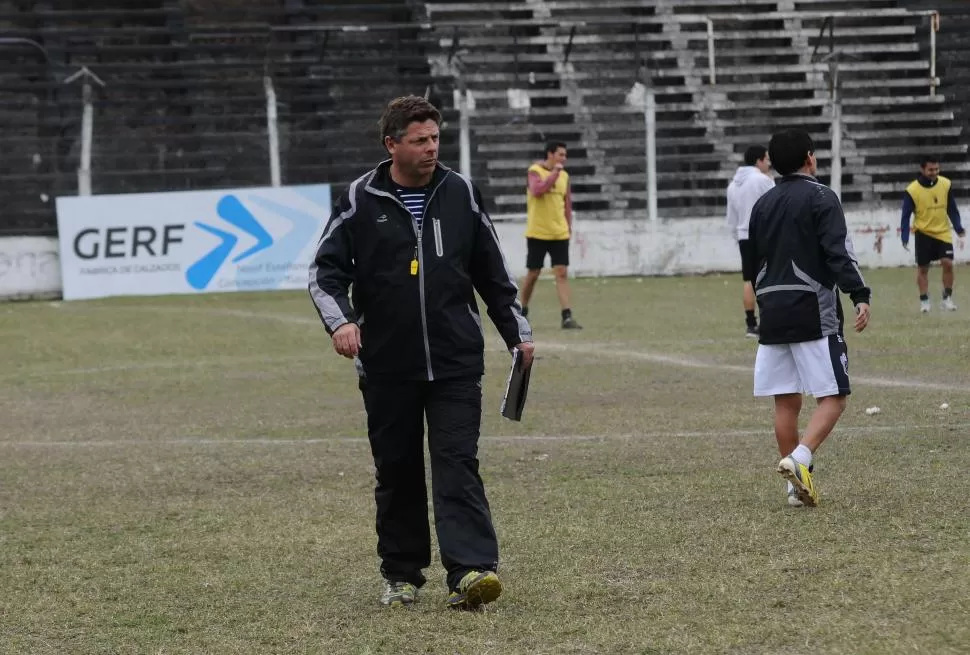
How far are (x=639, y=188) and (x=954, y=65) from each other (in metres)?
6.90

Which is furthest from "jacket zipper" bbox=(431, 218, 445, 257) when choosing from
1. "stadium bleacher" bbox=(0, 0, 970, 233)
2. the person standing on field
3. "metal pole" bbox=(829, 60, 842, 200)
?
"metal pole" bbox=(829, 60, 842, 200)

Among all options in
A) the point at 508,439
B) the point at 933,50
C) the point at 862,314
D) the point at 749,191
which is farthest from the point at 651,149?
the point at 862,314

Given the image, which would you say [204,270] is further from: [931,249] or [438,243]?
[438,243]

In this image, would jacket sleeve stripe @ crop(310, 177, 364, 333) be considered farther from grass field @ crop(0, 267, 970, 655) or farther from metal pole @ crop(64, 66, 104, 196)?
metal pole @ crop(64, 66, 104, 196)

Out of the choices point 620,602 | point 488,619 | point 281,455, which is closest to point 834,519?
point 620,602

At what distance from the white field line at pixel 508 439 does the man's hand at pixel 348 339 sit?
4.29 metres

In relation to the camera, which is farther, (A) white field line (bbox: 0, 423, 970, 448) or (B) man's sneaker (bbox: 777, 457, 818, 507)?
(A) white field line (bbox: 0, 423, 970, 448)

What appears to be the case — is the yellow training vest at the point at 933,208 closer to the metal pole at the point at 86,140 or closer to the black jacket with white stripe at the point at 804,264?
the black jacket with white stripe at the point at 804,264

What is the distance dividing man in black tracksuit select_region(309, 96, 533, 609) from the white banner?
19352 millimetres

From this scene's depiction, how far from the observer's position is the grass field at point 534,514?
523 cm

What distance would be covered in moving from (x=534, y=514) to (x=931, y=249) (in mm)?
12422

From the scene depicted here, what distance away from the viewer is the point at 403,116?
5602 mm

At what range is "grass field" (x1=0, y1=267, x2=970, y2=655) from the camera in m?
5.23

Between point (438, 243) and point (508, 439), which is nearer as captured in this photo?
point (438, 243)
